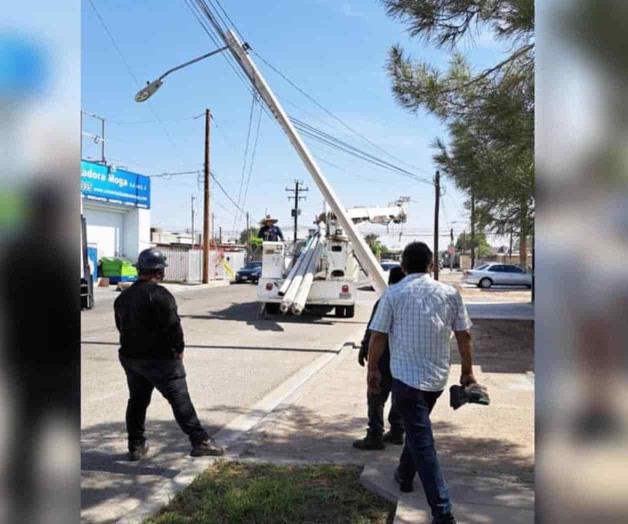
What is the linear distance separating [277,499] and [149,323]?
176cm

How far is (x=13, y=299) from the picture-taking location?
1.24 m

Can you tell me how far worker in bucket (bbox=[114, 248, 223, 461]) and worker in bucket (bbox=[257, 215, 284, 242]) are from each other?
542 inches

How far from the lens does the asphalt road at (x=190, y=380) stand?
4.65 meters

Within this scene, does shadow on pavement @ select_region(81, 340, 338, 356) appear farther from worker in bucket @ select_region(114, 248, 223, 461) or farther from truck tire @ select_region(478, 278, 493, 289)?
truck tire @ select_region(478, 278, 493, 289)

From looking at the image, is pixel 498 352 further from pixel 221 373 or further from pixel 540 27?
pixel 540 27

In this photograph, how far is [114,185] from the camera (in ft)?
110

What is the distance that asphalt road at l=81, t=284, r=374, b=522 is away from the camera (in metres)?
4.65

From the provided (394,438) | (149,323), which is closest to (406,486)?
(394,438)

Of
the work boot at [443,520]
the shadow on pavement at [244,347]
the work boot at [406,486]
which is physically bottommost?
the shadow on pavement at [244,347]

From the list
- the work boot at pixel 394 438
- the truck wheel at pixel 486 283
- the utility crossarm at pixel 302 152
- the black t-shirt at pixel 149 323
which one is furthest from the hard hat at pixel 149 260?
the truck wheel at pixel 486 283

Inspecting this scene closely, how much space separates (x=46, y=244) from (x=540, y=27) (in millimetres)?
1163

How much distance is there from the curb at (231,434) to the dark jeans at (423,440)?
1.64 meters

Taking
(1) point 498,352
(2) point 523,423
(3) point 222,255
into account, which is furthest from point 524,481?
(3) point 222,255

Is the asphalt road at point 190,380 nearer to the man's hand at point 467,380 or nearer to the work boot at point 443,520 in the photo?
the work boot at point 443,520
